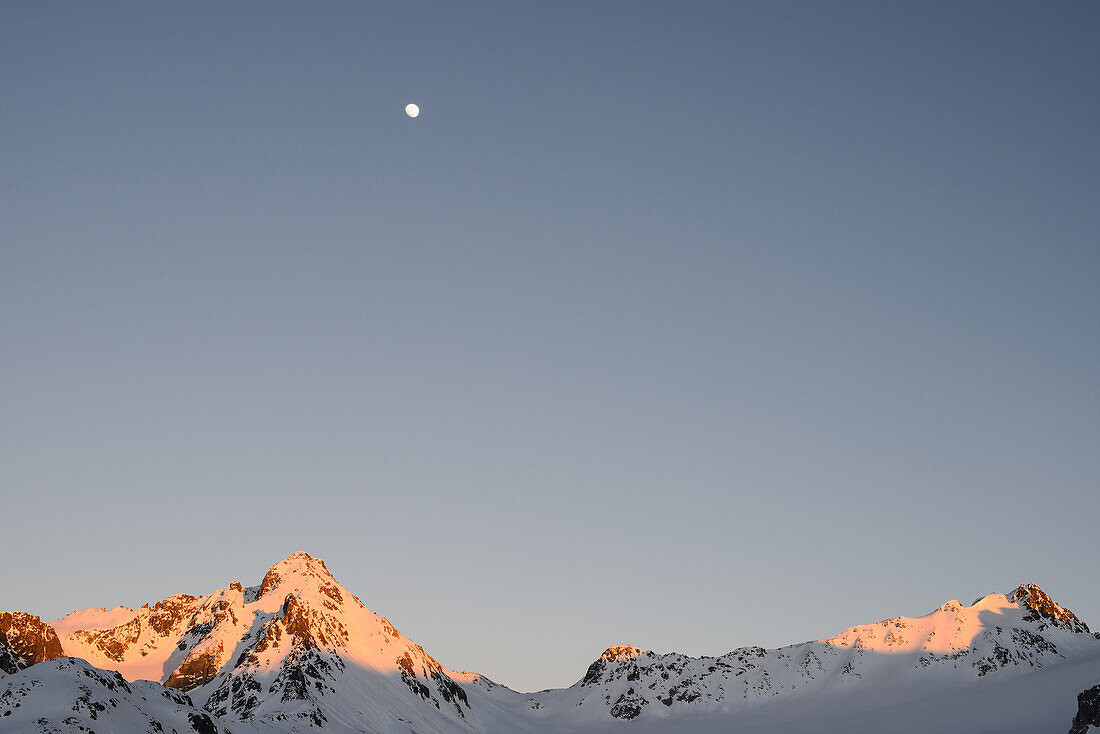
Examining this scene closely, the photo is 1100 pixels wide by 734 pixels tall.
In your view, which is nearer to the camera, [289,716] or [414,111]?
[414,111]

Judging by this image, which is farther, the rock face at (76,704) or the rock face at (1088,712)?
the rock face at (1088,712)

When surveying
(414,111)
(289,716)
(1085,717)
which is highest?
(414,111)

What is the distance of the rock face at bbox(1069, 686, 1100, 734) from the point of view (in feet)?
470

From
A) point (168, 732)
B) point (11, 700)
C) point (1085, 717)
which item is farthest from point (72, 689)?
point (1085, 717)

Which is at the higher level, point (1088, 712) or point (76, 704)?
point (76, 704)

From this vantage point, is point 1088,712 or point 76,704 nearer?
point 76,704

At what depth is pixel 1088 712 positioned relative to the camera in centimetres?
14712

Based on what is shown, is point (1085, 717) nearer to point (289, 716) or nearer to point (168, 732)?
point (168, 732)

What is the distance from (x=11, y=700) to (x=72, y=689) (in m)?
5.02

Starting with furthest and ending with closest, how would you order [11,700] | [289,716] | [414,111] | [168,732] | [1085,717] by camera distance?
[289,716] < [1085,717] < [414,111] < [168,732] < [11,700]

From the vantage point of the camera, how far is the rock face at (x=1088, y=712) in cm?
14312

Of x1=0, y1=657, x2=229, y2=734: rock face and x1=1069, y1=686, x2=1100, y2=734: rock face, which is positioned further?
x1=1069, y1=686, x2=1100, y2=734: rock face

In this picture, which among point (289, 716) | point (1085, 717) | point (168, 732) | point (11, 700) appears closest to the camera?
point (11, 700)

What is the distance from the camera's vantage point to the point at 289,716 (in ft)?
653
